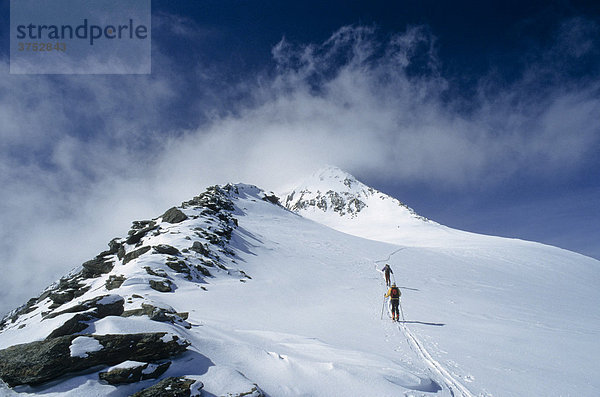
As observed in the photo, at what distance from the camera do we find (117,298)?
746cm

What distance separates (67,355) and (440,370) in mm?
8047

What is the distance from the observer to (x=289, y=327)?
9.92 m

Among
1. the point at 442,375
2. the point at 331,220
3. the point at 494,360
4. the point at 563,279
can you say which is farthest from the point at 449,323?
the point at 331,220

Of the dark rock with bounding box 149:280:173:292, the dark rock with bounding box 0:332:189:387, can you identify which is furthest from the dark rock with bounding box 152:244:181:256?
the dark rock with bounding box 0:332:189:387

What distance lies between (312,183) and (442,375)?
174 m

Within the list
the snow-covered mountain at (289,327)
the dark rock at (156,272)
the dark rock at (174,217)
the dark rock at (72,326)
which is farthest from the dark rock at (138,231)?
the dark rock at (72,326)

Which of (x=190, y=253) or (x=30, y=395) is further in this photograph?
(x=190, y=253)

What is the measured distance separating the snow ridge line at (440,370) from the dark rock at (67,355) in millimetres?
6056

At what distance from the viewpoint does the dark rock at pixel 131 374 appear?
410 cm

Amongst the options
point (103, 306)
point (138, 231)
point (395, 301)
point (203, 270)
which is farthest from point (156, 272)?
point (138, 231)

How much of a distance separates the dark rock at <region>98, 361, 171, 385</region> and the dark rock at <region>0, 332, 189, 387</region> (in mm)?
356

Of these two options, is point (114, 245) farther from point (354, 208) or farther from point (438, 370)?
point (354, 208)

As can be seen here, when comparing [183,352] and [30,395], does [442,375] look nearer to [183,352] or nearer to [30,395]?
[183,352]

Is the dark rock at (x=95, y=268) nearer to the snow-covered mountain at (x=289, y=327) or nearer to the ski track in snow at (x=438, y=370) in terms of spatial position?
the snow-covered mountain at (x=289, y=327)
